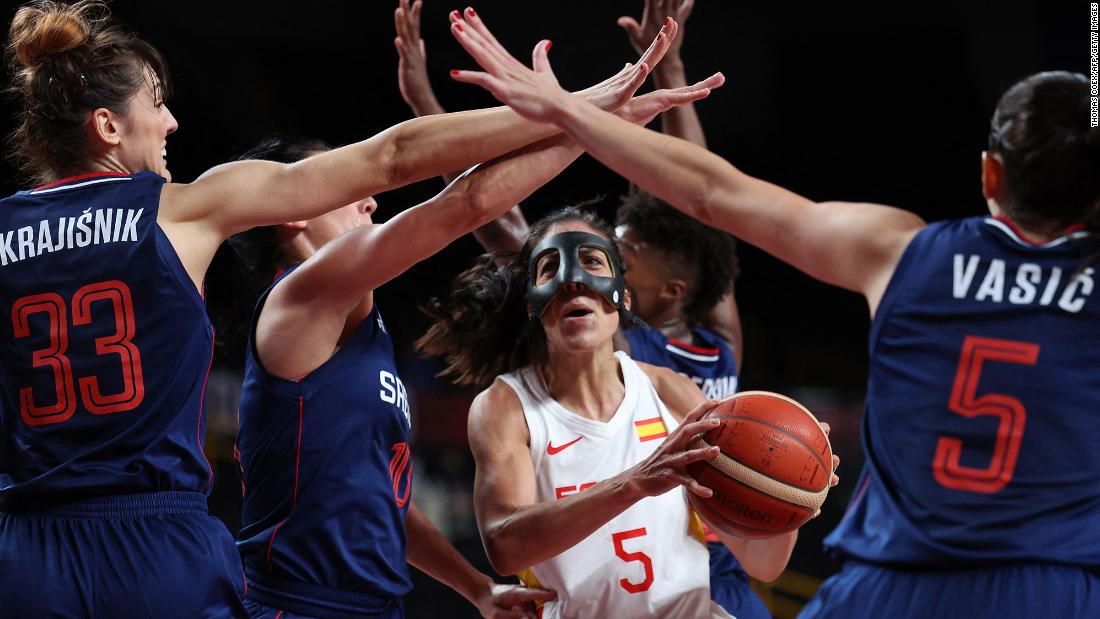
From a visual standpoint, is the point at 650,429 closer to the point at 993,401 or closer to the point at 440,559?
the point at 440,559

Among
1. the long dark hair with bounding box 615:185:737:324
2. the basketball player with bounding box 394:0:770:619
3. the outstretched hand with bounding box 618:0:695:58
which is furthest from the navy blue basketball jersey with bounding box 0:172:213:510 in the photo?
the long dark hair with bounding box 615:185:737:324

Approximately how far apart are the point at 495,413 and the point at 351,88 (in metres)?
8.03

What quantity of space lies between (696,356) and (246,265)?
1894 mm

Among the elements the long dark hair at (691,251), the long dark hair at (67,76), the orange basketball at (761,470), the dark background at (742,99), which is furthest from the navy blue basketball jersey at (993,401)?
the dark background at (742,99)

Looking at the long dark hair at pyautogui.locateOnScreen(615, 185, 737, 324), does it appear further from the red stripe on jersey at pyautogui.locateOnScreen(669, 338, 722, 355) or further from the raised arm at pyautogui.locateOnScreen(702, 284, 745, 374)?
the red stripe on jersey at pyautogui.locateOnScreen(669, 338, 722, 355)

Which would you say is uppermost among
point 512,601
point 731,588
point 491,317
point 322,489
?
point 491,317

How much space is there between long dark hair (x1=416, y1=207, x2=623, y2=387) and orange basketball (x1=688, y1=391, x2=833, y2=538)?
1.13 metres

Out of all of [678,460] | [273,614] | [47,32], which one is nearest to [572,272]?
[678,460]

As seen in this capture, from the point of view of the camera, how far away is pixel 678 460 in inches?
108

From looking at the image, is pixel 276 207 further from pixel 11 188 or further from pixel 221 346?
pixel 11 188

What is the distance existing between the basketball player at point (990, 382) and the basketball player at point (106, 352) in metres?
1.36

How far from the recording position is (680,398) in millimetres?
3750

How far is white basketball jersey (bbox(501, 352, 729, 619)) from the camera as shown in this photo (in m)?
3.32

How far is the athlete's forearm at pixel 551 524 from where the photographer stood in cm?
301
